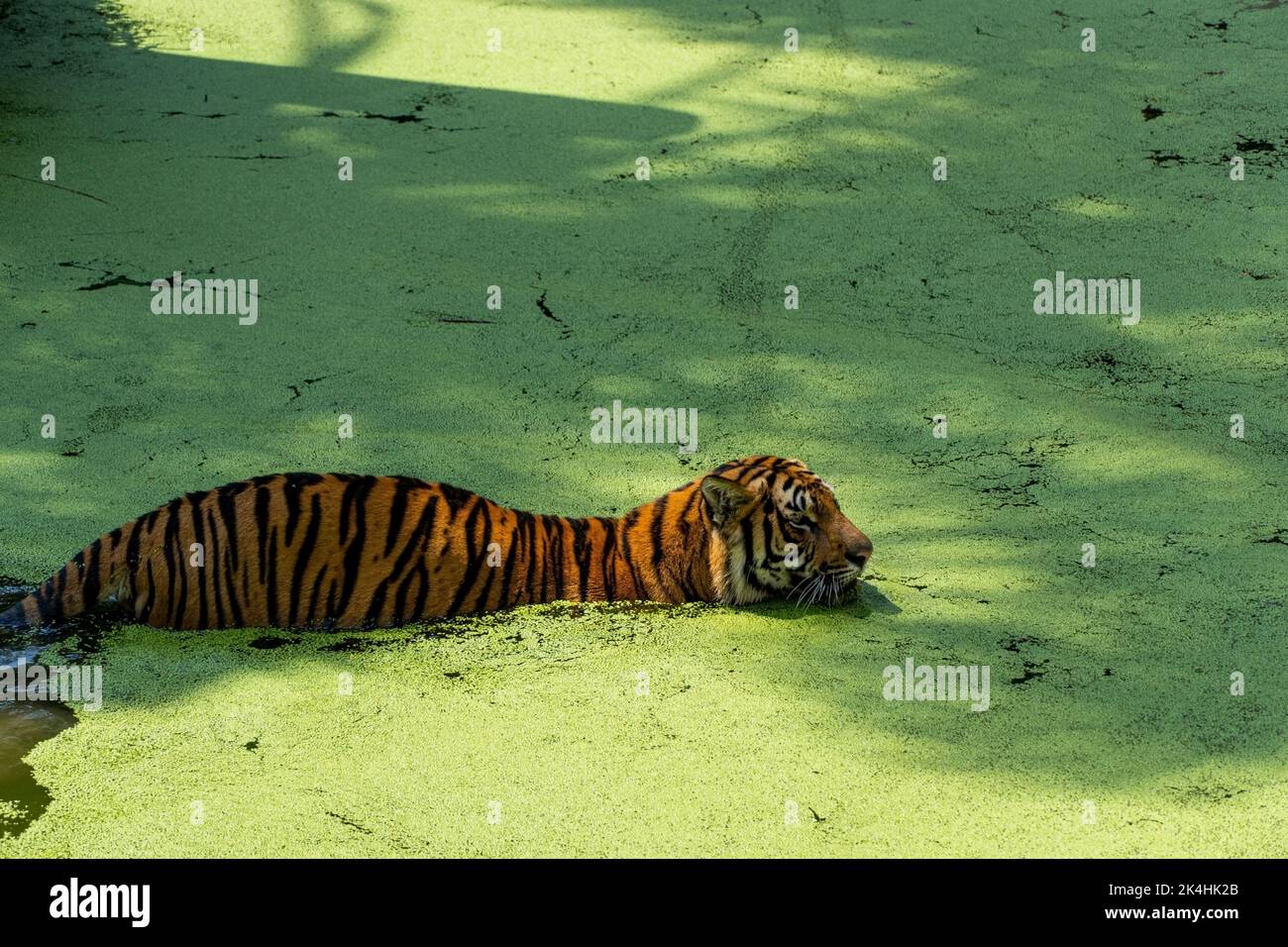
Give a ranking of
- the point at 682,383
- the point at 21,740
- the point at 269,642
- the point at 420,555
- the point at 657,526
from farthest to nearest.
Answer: the point at 682,383, the point at 657,526, the point at 420,555, the point at 269,642, the point at 21,740

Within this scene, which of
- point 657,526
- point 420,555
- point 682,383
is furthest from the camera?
point 682,383

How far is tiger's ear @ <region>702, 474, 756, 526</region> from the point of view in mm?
3654

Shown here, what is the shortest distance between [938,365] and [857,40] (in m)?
2.46

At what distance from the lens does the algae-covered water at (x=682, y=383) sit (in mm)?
3021

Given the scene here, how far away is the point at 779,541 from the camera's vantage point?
12.0 feet

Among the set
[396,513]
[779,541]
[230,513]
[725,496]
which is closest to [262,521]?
[230,513]

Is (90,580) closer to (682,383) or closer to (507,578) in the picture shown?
(507,578)

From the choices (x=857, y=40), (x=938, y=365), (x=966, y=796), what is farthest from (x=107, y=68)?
(x=966, y=796)

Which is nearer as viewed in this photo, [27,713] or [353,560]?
[27,713]

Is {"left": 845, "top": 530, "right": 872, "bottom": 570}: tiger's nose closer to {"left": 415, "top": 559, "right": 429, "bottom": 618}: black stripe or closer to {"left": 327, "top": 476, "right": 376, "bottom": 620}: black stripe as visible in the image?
{"left": 415, "top": 559, "right": 429, "bottom": 618}: black stripe

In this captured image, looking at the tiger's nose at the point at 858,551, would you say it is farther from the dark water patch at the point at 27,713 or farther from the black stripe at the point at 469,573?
the dark water patch at the point at 27,713

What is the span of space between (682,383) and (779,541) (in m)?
1.38

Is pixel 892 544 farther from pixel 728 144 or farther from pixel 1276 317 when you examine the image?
pixel 728 144

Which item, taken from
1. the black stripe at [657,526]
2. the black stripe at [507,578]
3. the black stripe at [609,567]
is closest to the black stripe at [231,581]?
the black stripe at [507,578]
